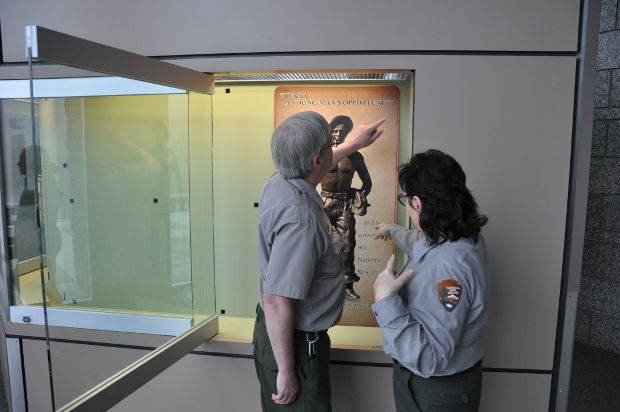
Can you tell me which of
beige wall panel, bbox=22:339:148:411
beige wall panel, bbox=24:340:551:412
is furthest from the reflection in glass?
beige wall panel, bbox=24:340:551:412

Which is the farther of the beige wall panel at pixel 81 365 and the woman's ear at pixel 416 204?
the woman's ear at pixel 416 204

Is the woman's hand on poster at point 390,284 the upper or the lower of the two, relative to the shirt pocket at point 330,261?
lower

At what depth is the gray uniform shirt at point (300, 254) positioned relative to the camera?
4.75 feet

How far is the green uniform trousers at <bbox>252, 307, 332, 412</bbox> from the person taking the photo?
1.59 meters

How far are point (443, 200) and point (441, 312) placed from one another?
36 cm

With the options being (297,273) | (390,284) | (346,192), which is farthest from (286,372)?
(346,192)

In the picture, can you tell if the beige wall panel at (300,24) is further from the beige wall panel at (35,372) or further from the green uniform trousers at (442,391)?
the beige wall panel at (35,372)

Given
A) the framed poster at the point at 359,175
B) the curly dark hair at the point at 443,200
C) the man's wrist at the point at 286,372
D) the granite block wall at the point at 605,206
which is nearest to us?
the curly dark hair at the point at 443,200

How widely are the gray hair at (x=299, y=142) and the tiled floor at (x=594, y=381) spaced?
291 centimetres

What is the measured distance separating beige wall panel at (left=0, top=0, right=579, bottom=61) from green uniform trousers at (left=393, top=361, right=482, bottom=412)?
1322mm

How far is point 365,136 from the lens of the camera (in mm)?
2062

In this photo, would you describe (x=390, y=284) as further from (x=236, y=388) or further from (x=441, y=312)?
(x=236, y=388)

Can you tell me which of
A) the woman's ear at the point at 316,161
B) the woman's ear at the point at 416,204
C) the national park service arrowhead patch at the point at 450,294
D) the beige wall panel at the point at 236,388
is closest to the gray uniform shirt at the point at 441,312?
the national park service arrowhead patch at the point at 450,294

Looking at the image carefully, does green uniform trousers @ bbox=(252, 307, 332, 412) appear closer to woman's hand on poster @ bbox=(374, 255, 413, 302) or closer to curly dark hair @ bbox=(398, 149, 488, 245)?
woman's hand on poster @ bbox=(374, 255, 413, 302)
